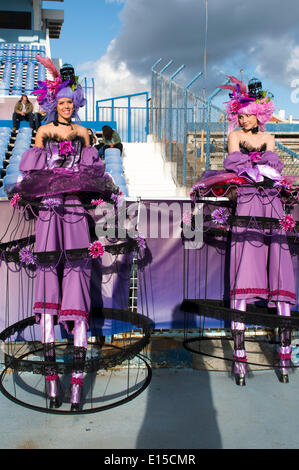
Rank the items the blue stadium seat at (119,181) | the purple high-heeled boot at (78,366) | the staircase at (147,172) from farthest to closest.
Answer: the staircase at (147,172) < the blue stadium seat at (119,181) < the purple high-heeled boot at (78,366)

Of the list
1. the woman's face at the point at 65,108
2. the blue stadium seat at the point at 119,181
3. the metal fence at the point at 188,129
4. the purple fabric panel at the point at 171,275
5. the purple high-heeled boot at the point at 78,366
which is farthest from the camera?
the blue stadium seat at the point at 119,181

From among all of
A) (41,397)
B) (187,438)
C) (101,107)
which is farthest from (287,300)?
(101,107)

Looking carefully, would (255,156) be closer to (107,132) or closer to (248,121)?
(248,121)

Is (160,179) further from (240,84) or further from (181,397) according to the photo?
(181,397)

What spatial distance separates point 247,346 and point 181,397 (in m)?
1.20

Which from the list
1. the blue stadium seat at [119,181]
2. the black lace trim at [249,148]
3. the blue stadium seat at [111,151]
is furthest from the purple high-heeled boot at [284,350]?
the blue stadium seat at [111,151]

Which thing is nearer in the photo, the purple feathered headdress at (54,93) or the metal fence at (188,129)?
the purple feathered headdress at (54,93)

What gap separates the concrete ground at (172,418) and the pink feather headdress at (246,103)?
6.63 ft

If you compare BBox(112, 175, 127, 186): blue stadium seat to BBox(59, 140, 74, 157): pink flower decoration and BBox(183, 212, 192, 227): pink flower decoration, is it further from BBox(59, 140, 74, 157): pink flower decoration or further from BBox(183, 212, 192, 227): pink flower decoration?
BBox(59, 140, 74, 157): pink flower decoration

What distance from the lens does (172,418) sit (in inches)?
102

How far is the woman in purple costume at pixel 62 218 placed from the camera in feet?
8.95

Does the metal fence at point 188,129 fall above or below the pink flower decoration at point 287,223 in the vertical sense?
above

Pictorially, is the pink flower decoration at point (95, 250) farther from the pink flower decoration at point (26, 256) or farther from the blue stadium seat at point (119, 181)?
the blue stadium seat at point (119, 181)

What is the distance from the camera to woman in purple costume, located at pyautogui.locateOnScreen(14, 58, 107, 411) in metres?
2.73
